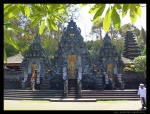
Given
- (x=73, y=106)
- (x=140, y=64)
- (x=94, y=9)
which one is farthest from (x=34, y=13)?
(x=140, y=64)

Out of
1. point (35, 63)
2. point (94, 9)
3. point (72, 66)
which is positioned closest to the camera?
point (94, 9)

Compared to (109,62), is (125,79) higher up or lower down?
lower down

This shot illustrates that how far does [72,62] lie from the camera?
65.3 ft

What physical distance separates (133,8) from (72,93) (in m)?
14.8

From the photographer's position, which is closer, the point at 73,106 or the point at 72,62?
the point at 73,106

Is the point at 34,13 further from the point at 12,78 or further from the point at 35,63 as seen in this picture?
the point at 12,78

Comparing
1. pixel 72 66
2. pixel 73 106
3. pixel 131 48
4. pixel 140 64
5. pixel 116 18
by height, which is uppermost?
pixel 131 48

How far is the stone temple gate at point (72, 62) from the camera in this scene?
19.5 m

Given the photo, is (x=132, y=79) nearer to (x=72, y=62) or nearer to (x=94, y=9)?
(x=72, y=62)

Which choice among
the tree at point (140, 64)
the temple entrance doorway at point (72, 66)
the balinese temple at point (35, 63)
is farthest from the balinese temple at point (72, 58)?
the tree at point (140, 64)

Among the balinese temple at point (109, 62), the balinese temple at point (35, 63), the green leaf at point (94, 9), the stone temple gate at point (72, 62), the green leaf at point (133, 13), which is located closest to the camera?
the green leaf at point (133, 13)

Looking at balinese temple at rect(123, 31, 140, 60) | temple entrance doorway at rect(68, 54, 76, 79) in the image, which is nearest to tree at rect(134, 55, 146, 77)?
temple entrance doorway at rect(68, 54, 76, 79)

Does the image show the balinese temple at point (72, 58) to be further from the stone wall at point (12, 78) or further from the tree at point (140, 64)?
the tree at point (140, 64)

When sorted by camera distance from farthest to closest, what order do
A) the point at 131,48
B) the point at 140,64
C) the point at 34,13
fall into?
the point at 131,48
the point at 140,64
the point at 34,13
